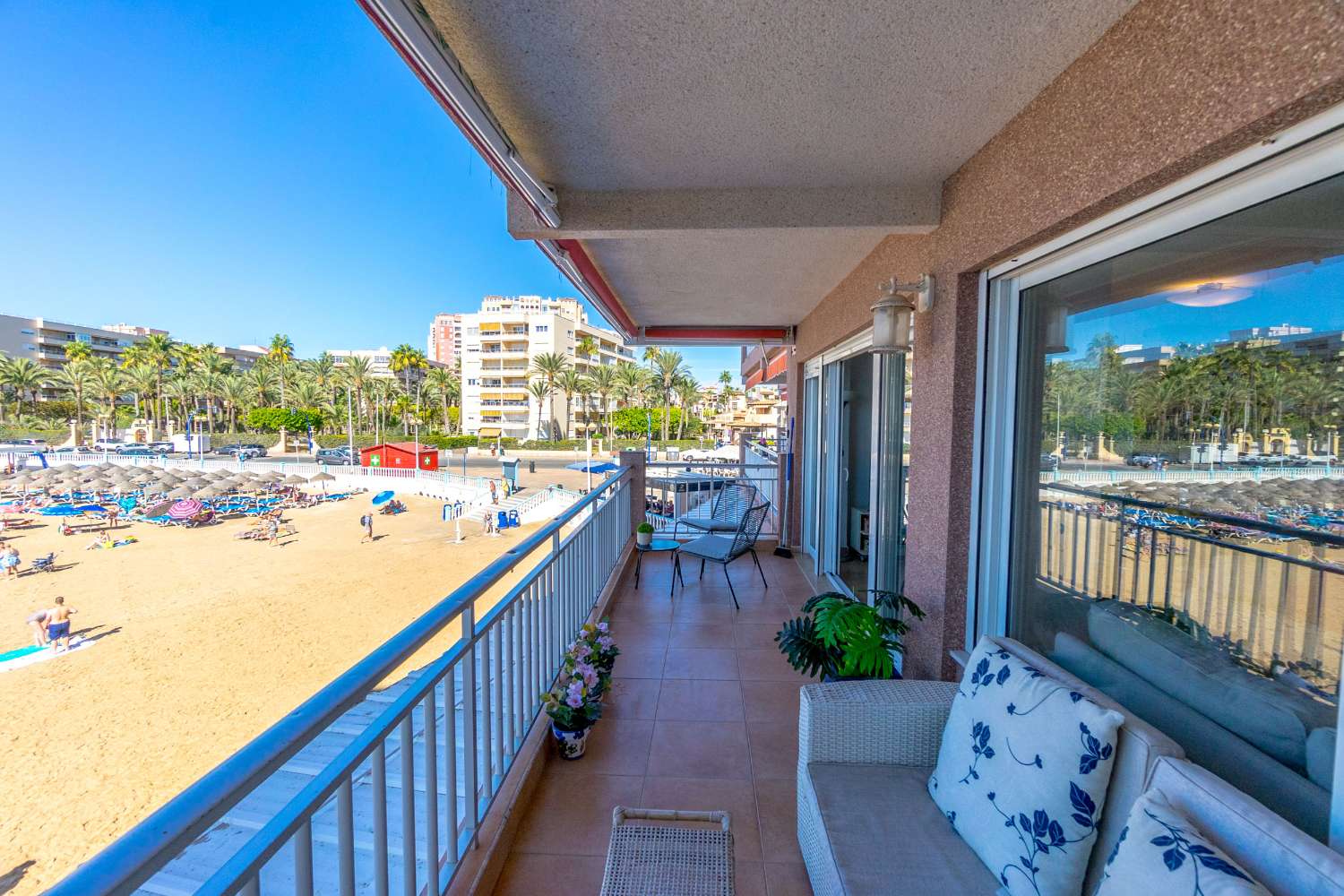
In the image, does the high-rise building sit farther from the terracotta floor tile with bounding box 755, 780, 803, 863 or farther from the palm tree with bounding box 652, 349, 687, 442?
the terracotta floor tile with bounding box 755, 780, 803, 863

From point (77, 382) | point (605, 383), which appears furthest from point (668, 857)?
point (77, 382)

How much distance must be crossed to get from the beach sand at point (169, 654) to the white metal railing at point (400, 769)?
5.03 metres

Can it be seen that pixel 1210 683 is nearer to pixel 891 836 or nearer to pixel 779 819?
pixel 891 836

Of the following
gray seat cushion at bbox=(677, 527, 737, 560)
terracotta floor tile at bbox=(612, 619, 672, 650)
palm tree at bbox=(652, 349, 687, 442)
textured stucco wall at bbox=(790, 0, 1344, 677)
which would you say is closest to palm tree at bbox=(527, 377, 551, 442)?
palm tree at bbox=(652, 349, 687, 442)

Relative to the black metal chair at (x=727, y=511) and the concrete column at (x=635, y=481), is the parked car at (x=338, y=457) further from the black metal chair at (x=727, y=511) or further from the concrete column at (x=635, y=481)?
the concrete column at (x=635, y=481)

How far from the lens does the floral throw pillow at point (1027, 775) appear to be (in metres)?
1.12

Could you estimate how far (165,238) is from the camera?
34719 mm

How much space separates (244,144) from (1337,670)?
38592mm

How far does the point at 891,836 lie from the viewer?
1.35 metres

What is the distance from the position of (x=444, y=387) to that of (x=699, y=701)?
149 feet

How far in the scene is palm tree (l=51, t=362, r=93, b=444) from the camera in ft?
113

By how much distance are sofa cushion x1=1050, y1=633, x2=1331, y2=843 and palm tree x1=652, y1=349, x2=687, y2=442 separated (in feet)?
104

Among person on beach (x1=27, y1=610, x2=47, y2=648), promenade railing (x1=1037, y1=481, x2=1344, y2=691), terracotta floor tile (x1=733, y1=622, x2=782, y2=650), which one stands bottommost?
person on beach (x1=27, y1=610, x2=47, y2=648)

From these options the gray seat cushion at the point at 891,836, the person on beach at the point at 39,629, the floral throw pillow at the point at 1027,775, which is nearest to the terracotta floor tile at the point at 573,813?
the gray seat cushion at the point at 891,836
